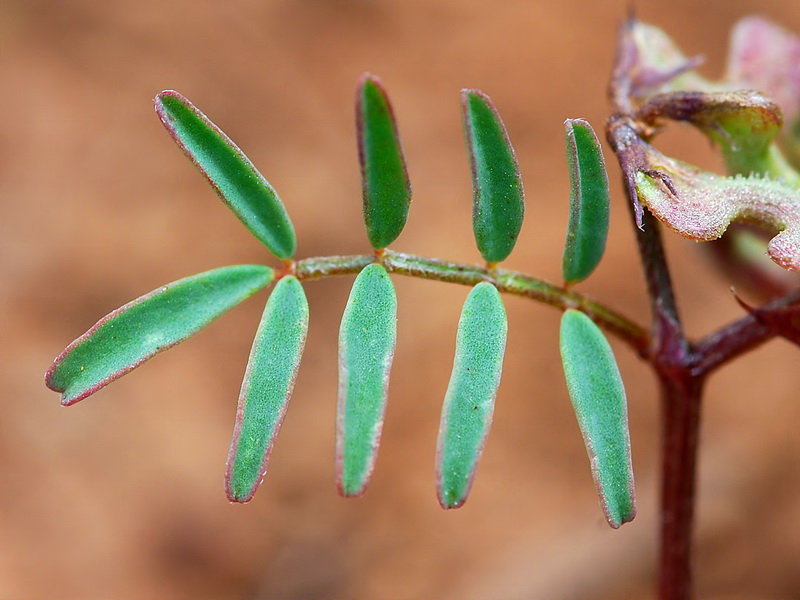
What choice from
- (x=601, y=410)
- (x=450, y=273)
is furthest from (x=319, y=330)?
(x=601, y=410)

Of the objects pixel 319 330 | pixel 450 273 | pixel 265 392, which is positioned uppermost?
pixel 319 330

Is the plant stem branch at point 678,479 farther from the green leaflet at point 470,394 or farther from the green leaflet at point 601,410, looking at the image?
the green leaflet at point 470,394

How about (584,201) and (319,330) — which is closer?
(584,201)

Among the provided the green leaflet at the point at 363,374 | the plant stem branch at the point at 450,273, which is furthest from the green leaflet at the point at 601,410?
the green leaflet at the point at 363,374

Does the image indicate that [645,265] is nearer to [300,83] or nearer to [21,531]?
[21,531]

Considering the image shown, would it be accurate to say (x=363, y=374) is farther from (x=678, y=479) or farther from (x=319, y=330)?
(x=319, y=330)
